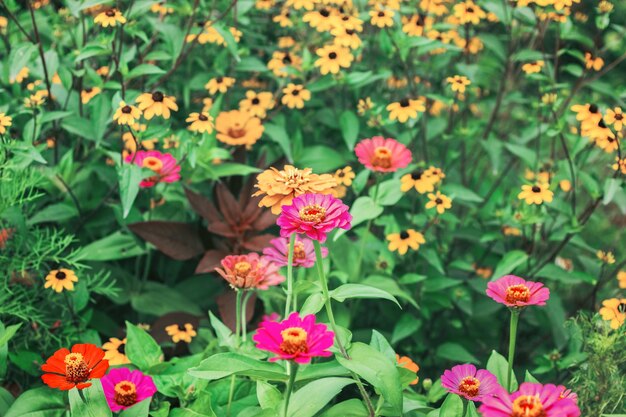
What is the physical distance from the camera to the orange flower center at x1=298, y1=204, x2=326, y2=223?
1106 mm

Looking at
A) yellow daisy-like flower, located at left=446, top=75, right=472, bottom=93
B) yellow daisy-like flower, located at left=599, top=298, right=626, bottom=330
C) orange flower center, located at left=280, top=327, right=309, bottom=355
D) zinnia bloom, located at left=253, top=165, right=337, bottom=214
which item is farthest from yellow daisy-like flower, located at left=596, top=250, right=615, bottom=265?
orange flower center, located at left=280, top=327, right=309, bottom=355

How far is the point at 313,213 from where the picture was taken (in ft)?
3.68

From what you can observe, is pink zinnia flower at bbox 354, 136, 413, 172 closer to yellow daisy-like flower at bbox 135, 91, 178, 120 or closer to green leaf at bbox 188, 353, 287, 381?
yellow daisy-like flower at bbox 135, 91, 178, 120

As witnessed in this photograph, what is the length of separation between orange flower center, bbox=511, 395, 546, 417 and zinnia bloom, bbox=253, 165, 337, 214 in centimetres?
41

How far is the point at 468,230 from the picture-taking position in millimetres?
2229

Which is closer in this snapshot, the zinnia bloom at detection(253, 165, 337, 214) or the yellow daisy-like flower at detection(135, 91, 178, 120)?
the zinnia bloom at detection(253, 165, 337, 214)

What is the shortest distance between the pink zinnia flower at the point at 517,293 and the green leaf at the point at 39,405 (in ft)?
2.63

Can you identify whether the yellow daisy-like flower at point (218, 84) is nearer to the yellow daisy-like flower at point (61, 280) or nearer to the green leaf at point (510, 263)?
the yellow daisy-like flower at point (61, 280)

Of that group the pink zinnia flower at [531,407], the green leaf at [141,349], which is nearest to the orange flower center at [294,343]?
the pink zinnia flower at [531,407]

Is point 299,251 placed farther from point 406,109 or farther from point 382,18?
point 382,18

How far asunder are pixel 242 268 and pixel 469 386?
1.43ft

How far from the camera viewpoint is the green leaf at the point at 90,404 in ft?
4.11

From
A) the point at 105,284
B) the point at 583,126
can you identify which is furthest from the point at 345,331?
the point at 105,284

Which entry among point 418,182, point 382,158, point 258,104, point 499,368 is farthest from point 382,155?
point 258,104
